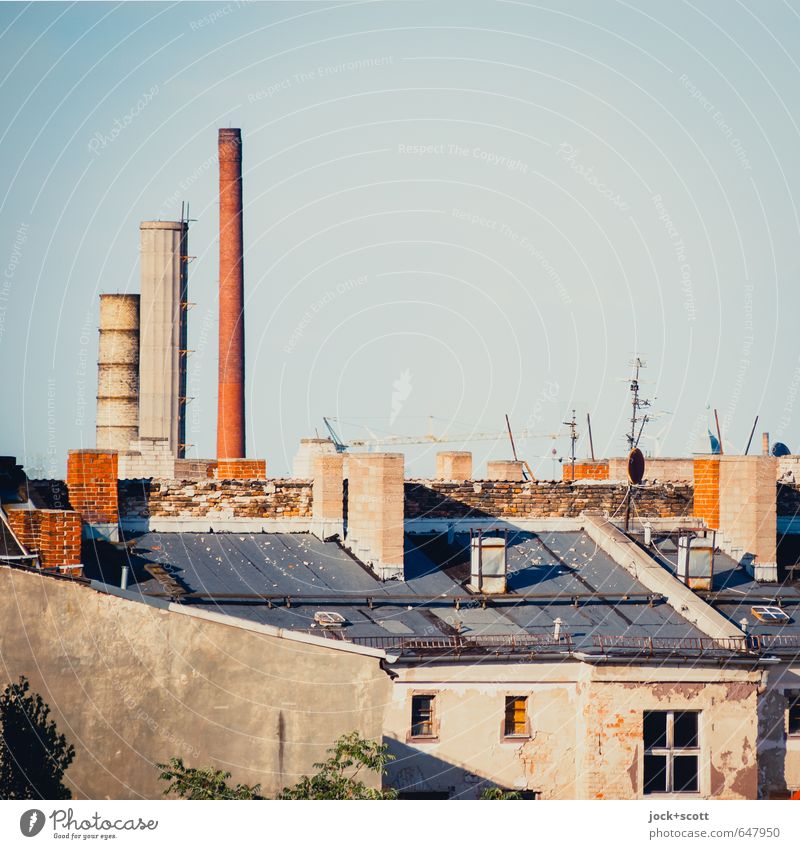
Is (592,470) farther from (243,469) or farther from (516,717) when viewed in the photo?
(516,717)

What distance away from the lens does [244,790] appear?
31734 mm

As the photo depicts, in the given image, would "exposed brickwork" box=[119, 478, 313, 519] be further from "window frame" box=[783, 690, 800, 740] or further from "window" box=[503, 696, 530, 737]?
"window frame" box=[783, 690, 800, 740]

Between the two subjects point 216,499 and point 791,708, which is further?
point 216,499

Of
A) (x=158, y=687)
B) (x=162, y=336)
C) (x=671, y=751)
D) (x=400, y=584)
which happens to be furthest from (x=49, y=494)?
(x=162, y=336)

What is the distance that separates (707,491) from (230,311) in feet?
110

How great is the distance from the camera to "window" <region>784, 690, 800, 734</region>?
123 ft

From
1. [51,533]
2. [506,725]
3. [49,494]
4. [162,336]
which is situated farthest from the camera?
[162,336]

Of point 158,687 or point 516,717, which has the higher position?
point 158,687

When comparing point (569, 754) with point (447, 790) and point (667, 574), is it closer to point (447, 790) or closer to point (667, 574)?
point (447, 790)

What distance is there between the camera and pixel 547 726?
3581cm

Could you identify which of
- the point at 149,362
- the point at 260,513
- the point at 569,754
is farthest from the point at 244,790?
the point at 149,362

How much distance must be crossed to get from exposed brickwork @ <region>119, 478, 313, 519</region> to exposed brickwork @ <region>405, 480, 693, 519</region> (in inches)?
109

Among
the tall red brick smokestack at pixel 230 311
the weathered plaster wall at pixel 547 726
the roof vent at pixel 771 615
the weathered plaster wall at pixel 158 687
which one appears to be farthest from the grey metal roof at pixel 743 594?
the tall red brick smokestack at pixel 230 311

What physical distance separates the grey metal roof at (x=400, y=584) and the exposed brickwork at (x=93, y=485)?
100cm
